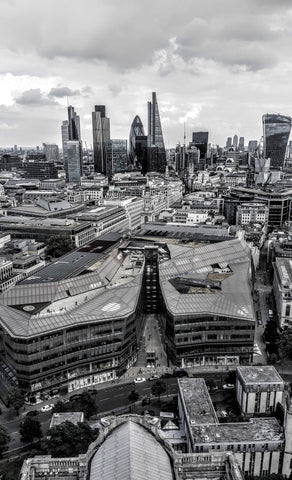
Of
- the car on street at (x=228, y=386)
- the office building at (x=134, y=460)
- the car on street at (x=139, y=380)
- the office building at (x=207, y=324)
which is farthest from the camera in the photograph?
the office building at (x=207, y=324)

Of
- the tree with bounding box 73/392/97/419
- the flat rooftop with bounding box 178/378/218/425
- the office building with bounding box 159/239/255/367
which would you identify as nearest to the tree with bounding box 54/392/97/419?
the tree with bounding box 73/392/97/419

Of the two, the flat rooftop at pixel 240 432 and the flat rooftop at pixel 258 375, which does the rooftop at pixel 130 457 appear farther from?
the flat rooftop at pixel 258 375

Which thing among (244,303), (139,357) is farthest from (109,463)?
(244,303)

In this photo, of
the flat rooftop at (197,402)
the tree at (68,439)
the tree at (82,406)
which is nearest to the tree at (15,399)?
the tree at (82,406)

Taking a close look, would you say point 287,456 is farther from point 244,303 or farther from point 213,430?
point 244,303

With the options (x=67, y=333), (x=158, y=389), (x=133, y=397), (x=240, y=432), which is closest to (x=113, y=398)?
(x=133, y=397)

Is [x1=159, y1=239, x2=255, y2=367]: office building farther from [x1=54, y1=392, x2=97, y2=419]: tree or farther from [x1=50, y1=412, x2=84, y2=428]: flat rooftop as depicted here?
[x1=50, y1=412, x2=84, y2=428]: flat rooftop
